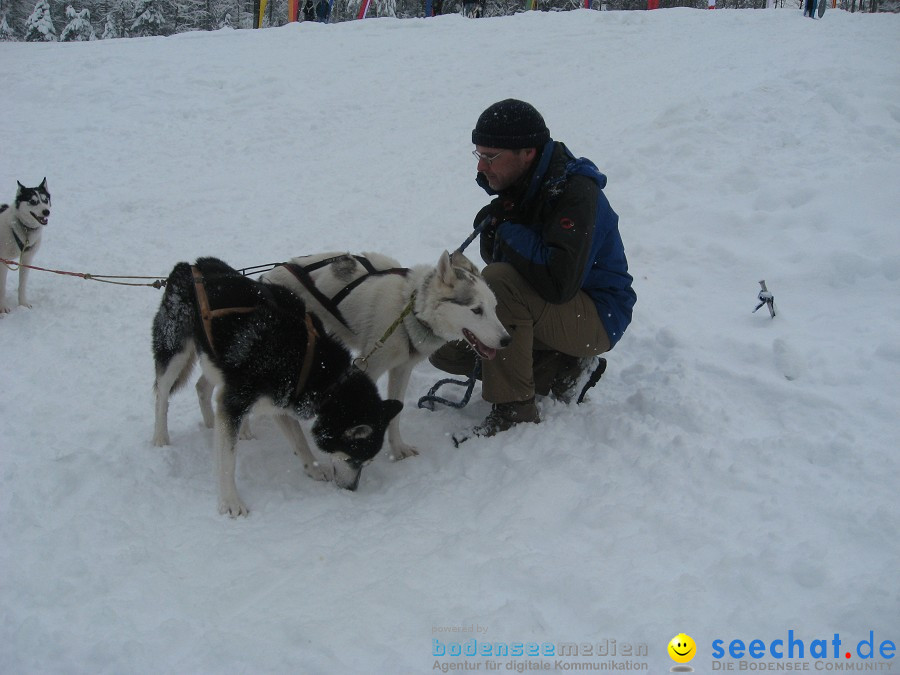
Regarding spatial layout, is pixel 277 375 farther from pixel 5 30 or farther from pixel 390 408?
pixel 5 30

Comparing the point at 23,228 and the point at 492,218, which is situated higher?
the point at 492,218

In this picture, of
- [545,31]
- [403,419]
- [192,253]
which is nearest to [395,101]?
[545,31]

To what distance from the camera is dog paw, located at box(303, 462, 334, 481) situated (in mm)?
3072

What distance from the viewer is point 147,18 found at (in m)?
33.6

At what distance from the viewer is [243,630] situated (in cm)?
199

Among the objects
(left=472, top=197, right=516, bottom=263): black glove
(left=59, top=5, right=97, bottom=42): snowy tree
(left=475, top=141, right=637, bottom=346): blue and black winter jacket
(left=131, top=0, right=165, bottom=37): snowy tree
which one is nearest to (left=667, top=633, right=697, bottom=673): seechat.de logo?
(left=475, top=141, right=637, bottom=346): blue and black winter jacket

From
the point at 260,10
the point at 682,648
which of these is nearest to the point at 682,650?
the point at 682,648

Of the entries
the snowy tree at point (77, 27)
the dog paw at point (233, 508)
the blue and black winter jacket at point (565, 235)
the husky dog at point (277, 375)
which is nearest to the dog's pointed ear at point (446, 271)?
the blue and black winter jacket at point (565, 235)

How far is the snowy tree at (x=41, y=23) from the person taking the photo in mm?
29859

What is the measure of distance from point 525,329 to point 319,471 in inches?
54.2

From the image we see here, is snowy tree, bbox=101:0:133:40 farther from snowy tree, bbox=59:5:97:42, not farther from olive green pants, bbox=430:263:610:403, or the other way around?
olive green pants, bbox=430:263:610:403

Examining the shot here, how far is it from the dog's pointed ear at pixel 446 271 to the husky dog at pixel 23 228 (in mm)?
4862

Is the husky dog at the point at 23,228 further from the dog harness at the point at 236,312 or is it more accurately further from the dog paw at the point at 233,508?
the dog paw at the point at 233,508

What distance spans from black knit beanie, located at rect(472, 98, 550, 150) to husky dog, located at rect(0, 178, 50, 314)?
16.9 feet
